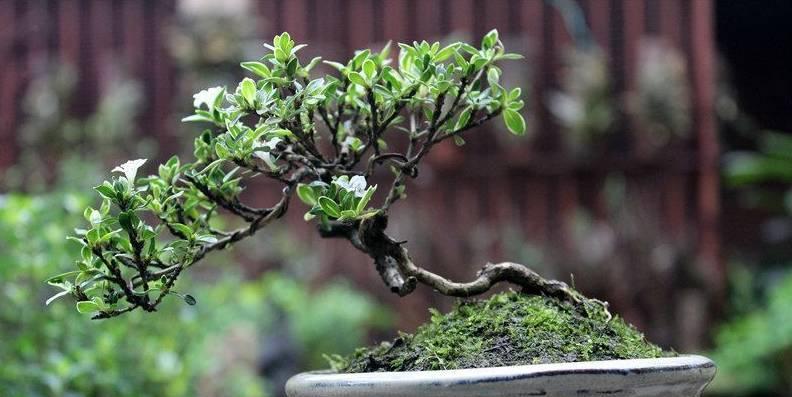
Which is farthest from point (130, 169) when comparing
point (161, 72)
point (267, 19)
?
point (161, 72)

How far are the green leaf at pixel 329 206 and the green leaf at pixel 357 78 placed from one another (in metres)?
0.20

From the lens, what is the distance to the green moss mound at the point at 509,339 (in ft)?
4.71

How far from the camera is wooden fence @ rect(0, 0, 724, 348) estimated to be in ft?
22.3

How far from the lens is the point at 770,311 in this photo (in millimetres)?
5883

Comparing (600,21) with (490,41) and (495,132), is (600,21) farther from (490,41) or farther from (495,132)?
(490,41)

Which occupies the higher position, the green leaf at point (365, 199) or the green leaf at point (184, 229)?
the green leaf at point (365, 199)

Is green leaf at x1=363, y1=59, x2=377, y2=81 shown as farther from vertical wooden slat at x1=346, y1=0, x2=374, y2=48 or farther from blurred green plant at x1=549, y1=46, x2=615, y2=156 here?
vertical wooden slat at x1=346, y1=0, x2=374, y2=48

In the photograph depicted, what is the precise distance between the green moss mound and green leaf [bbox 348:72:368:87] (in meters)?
0.40

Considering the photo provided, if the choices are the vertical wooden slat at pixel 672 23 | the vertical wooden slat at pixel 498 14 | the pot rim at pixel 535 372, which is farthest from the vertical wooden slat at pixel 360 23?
the pot rim at pixel 535 372

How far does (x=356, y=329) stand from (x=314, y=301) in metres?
0.42

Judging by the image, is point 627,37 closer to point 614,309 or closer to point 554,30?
point 554,30

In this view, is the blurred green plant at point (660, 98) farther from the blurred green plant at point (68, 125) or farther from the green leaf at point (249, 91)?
the green leaf at point (249, 91)

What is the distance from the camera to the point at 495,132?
7.26m

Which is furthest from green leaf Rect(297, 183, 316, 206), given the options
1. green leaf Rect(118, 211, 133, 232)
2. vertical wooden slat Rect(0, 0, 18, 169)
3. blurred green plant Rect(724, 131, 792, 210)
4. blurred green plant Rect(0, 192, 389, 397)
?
vertical wooden slat Rect(0, 0, 18, 169)
